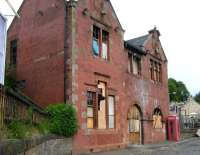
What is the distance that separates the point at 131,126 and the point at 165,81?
8.49 metres

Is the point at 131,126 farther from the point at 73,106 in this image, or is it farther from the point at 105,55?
the point at 73,106

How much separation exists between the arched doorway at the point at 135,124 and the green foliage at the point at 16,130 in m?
12.8

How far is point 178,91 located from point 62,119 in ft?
208

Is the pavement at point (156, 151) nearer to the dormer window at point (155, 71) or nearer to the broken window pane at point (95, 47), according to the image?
the broken window pane at point (95, 47)

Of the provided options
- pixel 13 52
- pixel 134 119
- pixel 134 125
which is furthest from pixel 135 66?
pixel 13 52

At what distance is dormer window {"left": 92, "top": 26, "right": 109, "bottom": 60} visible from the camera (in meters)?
20.4

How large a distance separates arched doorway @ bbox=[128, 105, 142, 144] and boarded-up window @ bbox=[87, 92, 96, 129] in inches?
209

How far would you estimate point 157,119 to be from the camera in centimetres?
2866

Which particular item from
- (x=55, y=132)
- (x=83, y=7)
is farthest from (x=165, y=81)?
(x=55, y=132)

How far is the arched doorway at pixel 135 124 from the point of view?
24.0 metres

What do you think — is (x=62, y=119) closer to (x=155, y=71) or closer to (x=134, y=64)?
(x=134, y=64)

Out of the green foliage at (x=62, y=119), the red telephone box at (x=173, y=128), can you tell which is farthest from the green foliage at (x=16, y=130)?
the red telephone box at (x=173, y=128)

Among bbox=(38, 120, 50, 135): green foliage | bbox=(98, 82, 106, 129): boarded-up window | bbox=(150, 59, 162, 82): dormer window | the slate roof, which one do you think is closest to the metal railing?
bbox=(38, 120, 50, 135): green foliage

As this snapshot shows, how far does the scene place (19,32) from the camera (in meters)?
22.1
